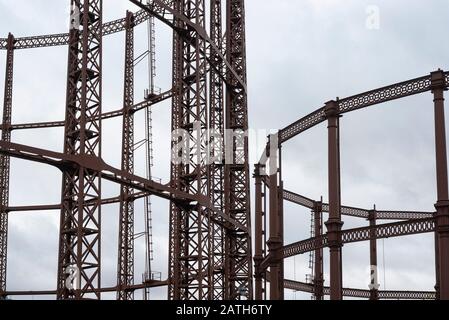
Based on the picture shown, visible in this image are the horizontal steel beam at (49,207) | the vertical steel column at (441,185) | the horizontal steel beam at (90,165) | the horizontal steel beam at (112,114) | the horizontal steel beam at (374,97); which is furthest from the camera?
the horizontal steel beam at (112,114)

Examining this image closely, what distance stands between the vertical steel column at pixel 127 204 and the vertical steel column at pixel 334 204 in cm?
1279

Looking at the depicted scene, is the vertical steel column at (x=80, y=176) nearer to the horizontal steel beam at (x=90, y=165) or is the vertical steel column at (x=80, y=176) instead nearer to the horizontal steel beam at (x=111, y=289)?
the horizontal steel beam at (x=90, y=165)

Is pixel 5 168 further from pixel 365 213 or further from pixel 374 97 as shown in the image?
pixel 374 97

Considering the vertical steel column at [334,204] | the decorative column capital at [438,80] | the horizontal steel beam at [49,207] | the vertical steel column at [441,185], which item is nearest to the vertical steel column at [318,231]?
the horizontal steel beam at [49,207]

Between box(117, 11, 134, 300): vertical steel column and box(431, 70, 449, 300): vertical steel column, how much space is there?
54.0ft

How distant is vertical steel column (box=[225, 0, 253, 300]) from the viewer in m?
31.7

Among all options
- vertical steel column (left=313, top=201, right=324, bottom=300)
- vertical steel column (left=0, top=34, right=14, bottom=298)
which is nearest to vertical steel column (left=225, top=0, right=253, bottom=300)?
vertical steel column (left=313, top=201, right=324, bottom=300)

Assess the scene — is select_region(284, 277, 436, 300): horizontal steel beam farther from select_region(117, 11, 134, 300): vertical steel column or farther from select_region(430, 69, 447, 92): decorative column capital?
select_region(430, 69, 447, 92): decorative column capital

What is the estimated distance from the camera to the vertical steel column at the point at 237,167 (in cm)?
3173

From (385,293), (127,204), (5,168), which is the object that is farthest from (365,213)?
(5,168)

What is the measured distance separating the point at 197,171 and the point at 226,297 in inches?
255
